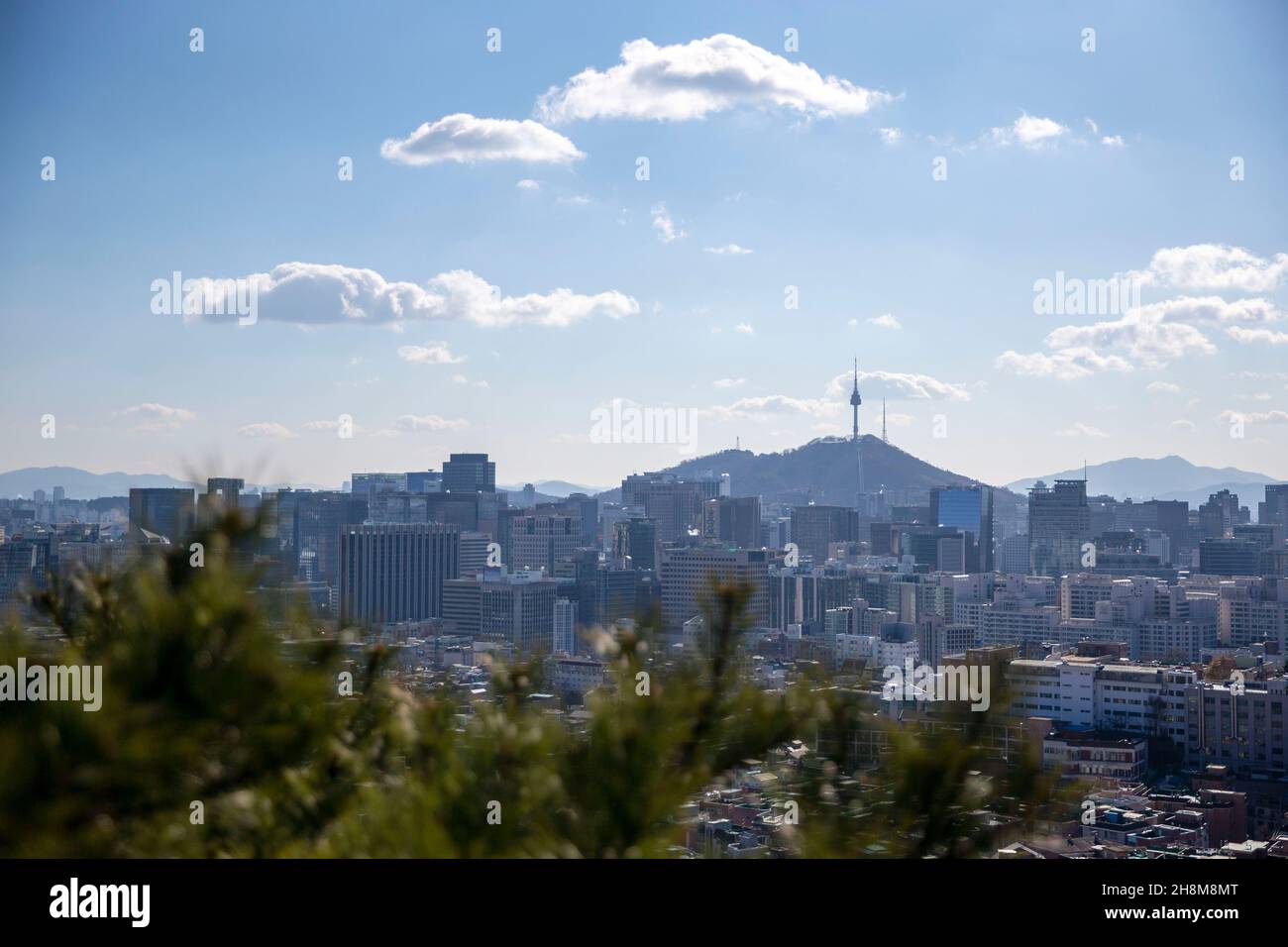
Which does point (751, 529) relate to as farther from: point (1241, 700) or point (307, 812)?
point (307, 812)

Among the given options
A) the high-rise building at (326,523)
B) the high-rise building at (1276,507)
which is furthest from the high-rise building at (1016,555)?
the high-rise building at (326,523)

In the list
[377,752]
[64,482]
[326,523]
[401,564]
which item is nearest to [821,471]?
[401,564]

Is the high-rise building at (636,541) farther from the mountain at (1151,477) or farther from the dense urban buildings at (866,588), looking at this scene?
the mountain at (1151,477)

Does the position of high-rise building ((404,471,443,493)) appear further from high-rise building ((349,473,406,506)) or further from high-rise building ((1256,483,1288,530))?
high-rise building ((1256,483,1288,530))

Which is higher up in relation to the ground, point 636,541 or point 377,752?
point 377,752

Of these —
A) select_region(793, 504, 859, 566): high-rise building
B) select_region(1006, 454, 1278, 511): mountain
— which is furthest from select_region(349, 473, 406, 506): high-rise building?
select_region(1006, 454, 1278, 511): mountain

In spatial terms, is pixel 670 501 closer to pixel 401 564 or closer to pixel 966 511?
pixel 966 511
